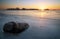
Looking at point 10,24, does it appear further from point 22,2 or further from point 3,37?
point 22,2

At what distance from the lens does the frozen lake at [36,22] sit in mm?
1573

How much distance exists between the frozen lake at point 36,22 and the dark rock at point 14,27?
0.13 ft

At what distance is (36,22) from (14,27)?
0.27 m

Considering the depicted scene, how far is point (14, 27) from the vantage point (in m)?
1.68

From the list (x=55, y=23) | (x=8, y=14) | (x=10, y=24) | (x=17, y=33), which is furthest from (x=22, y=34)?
(x=55, y=23)

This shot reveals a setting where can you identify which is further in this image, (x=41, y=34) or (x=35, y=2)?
(x=41, y=34)

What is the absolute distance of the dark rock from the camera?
1.60 metres

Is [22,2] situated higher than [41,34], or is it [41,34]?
[22,2]

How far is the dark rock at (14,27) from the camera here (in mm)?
1597

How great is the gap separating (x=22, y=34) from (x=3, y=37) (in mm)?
258

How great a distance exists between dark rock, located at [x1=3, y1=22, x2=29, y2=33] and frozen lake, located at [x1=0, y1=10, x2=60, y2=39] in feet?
0.13

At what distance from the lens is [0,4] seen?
1.46 meters

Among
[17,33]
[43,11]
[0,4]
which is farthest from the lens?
[17,33]

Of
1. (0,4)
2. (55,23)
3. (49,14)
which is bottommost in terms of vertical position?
(55,23)
